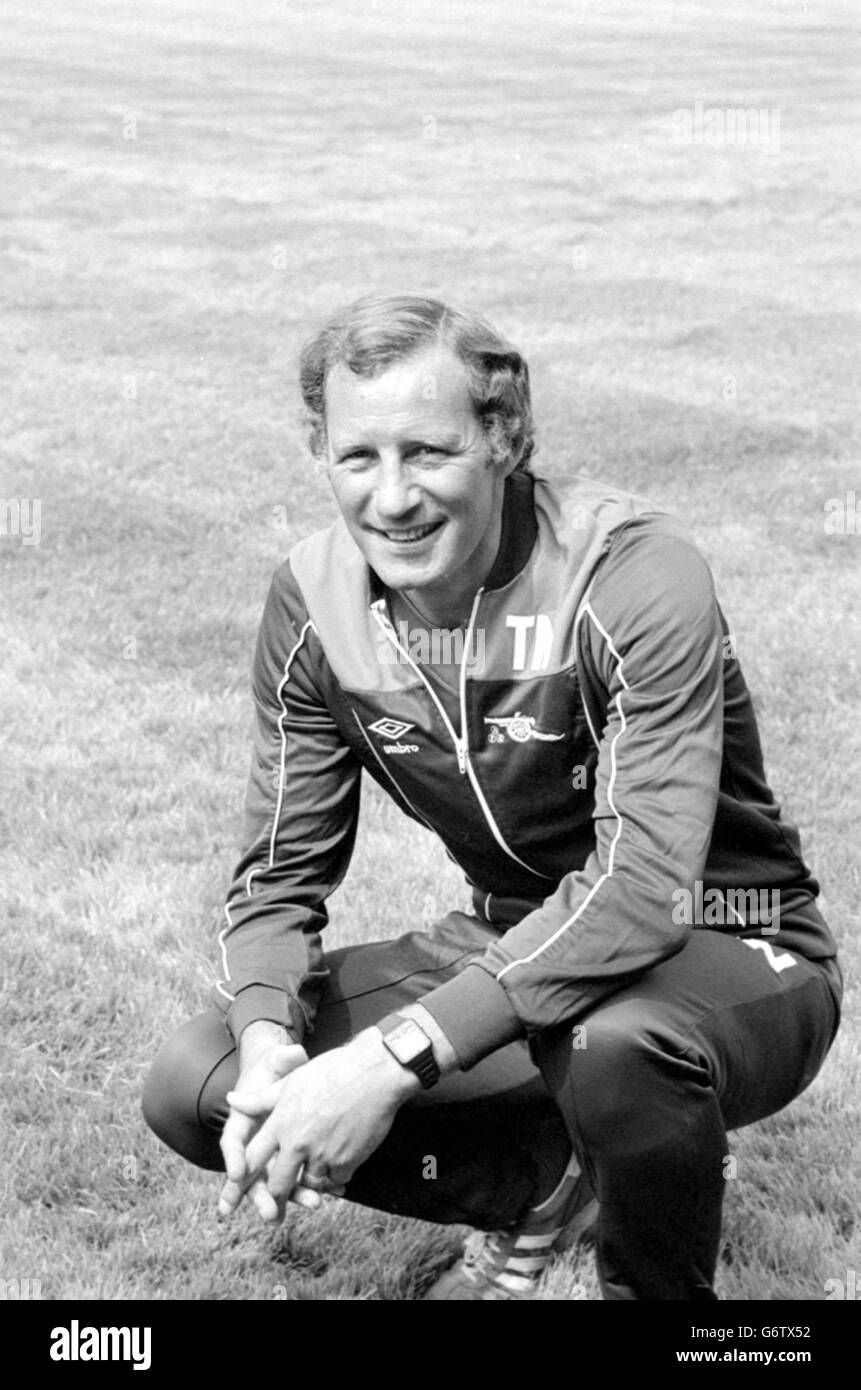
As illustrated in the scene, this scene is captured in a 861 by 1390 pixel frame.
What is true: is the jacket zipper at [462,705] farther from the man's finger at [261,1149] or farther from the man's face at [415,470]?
the man's finger at [261,1149]

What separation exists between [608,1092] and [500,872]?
2.55ft

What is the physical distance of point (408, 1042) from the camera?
3.27 metres

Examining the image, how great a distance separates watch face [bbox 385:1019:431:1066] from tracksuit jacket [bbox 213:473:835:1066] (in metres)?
0.05

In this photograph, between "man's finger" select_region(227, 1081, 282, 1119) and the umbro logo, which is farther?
the umbro logo

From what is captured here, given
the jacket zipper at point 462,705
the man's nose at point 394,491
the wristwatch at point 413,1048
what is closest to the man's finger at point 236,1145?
the wristwatch at point 413,1048

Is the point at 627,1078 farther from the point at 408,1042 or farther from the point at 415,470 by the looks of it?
the point at 415,470

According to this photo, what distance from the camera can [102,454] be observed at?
1107cm

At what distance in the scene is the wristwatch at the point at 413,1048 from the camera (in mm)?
3260

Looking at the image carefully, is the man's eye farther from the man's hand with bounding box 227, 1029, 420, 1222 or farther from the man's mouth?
the man's hand with bounding box 227, 1029, 420, 1222

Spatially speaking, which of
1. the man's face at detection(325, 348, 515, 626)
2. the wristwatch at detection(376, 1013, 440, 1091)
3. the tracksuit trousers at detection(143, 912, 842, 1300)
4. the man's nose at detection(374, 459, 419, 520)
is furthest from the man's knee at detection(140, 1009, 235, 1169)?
the man's nose at detection(374, 459, 419, 520)

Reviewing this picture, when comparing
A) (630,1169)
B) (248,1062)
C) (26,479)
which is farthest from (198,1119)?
(26,479)

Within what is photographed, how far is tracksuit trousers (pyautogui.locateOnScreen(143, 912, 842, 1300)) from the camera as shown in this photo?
3.26 meters

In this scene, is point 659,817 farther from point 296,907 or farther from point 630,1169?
point 296,907

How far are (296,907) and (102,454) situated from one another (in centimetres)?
764
